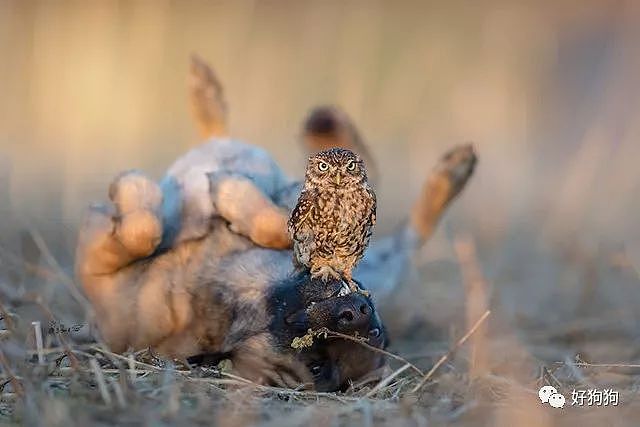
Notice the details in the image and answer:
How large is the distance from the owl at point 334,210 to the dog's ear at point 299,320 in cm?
12

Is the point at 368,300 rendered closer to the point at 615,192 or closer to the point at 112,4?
the point at 615,192

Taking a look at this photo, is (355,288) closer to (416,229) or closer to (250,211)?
(250,211)

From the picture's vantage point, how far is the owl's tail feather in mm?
4746

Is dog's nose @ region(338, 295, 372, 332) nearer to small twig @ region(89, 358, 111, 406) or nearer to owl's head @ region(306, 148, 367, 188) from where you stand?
owl's head @ region(306, 148, 367, 188)

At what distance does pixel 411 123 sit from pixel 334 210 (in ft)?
15.7

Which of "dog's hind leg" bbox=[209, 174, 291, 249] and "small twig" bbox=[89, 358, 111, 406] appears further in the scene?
"dog's hind leg" bbox=[209, 174, 291, 249]

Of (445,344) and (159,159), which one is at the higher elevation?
(159,159)

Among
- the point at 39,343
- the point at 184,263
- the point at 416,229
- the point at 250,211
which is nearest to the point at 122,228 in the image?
the point at 184,263

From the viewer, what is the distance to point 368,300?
3.13m

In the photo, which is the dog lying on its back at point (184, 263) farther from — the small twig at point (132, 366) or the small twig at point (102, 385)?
the small twig at point (102, 385)

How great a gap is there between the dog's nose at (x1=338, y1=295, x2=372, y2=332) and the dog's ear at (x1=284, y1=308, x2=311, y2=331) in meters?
0.12

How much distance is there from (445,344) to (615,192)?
7.81 ft

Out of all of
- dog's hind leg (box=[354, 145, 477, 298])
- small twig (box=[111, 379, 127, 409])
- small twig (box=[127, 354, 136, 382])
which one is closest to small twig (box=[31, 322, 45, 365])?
small twig (box=[127, 354, 136, 382])

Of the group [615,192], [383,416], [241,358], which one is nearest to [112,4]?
[615,192]
